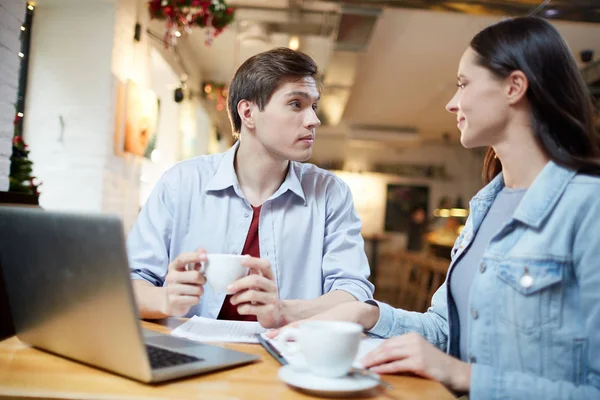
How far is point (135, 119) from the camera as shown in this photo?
166 inches

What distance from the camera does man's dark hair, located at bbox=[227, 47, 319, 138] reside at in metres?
1.71

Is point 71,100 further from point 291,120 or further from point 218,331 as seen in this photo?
point 218,331

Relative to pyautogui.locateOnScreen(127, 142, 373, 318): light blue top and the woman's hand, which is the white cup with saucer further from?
pyautogui.locateOnScreen(127, 142, 373, 318): light blue top

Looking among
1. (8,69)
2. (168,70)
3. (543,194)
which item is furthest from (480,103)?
(168,70)

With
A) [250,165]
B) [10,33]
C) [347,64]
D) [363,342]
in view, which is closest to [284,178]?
[250,165]

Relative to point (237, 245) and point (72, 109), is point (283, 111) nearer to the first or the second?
point (237, 245)

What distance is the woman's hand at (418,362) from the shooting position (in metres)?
0.93

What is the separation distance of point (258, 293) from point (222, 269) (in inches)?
4.8

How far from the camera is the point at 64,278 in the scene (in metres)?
0.83

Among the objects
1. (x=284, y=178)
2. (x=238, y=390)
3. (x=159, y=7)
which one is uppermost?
(x=159, y=7)

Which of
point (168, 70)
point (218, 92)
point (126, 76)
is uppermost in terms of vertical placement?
point (168, 70)

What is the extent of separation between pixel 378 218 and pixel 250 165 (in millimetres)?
11316

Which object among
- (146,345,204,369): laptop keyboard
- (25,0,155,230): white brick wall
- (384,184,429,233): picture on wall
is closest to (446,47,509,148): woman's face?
(146,345,204,369): laptop keyboard

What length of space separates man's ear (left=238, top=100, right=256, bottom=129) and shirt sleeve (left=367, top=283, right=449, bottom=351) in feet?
2.64
